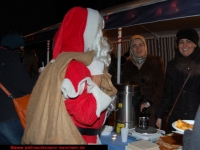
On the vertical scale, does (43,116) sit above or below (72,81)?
below

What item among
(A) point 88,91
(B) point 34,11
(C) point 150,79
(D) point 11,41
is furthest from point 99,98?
(B) point 34,11

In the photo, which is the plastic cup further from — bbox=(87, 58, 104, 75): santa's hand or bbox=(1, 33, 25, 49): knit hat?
bbox=(1, 33, 25, 49): knit hat

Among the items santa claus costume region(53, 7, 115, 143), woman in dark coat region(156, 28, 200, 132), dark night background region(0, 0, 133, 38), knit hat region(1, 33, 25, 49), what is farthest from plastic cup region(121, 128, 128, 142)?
dark night background region(0, 0, 133, 38)

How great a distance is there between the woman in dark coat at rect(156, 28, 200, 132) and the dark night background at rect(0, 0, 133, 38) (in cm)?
822

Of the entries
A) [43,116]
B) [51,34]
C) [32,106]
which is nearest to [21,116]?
[32,106]

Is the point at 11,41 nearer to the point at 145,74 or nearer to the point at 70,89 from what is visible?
the point at 70,89

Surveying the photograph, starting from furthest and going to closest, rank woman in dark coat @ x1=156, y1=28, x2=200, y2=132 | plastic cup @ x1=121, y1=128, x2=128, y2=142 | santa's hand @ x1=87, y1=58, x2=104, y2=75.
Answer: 1. woman in dark coat @ x1=156, y1=28, x2=200, y2=132
2. plastic cup @ x1=121, y1=128, x2=128, y2=142
3. santa's hand @ x1=87, y1=58, x2=104, y2=75

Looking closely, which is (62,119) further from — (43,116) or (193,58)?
(193,58)

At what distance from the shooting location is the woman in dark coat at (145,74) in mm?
3100

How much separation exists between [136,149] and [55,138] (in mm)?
676

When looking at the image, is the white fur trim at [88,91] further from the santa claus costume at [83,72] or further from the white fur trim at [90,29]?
the white fur trim at [90,29]

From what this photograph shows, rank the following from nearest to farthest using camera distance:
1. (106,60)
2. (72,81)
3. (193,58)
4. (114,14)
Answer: (72,81) → (106,60) → (193,58) → (114,14)

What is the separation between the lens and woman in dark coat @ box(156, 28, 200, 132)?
7.64 feet

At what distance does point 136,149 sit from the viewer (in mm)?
1721
